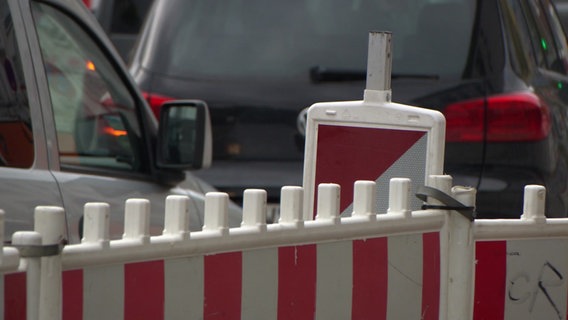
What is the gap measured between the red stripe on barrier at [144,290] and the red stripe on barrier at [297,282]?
35 centimetres

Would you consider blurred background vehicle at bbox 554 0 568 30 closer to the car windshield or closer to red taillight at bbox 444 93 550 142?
the car windshield

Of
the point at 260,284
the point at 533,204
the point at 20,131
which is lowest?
the point at 260,284

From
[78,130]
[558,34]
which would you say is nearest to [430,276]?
[78,130]

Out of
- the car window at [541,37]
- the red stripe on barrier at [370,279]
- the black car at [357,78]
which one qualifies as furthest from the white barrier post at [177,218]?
the car window at [541,37]

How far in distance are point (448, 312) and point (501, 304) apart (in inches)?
6.8

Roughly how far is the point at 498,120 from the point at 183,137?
6.07 feet

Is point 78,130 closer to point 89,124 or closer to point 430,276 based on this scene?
point 89,124

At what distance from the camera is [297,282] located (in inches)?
131

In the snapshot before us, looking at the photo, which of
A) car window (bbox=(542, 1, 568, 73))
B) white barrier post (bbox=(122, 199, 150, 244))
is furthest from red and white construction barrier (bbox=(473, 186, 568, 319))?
car window (bbox=(542, 1, 568, 73))

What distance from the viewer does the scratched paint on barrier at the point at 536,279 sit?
3773 mm

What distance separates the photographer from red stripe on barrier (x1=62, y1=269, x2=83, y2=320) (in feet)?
9.30

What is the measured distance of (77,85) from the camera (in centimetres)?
499

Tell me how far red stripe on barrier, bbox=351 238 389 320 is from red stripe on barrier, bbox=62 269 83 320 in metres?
0.78

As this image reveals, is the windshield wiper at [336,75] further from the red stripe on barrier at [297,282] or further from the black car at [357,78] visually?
the red stripe on barrier at [297,282]
